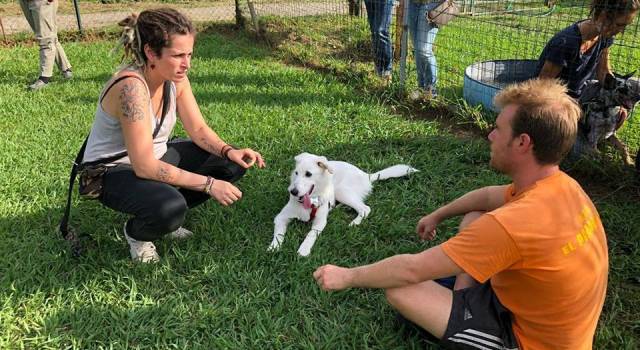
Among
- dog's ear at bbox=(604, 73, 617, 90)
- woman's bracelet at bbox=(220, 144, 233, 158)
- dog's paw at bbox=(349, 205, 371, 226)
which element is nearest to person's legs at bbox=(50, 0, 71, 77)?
woman's bracelet at bbox=(220, 144, 233, 158)

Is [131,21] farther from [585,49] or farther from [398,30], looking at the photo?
[398,30]

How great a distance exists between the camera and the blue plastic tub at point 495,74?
4984 mm

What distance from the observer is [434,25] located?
5.19 m

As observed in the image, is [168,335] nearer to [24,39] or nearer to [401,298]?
[401,298]

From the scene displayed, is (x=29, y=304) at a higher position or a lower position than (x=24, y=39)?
lower

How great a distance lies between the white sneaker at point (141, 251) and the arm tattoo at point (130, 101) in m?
0.68

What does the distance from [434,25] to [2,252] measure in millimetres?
4335

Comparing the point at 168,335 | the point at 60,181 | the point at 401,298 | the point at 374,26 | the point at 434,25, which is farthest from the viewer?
A: the point at 374,26

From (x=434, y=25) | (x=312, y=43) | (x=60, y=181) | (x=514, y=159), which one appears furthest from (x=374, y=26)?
(x=514, y=159)

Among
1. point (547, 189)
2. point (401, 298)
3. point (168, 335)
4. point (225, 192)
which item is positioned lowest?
point (168, 335)

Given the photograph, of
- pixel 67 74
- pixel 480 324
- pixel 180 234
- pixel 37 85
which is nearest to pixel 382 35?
pixel 180 234

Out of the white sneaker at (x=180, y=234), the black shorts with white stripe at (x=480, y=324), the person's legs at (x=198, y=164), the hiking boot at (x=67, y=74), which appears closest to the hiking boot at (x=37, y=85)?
the hiking boot at (x=67, y=74)

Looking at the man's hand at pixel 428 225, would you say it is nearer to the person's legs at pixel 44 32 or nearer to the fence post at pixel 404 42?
the fence post at pixel 404 42

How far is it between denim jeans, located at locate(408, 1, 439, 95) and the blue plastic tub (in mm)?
363
